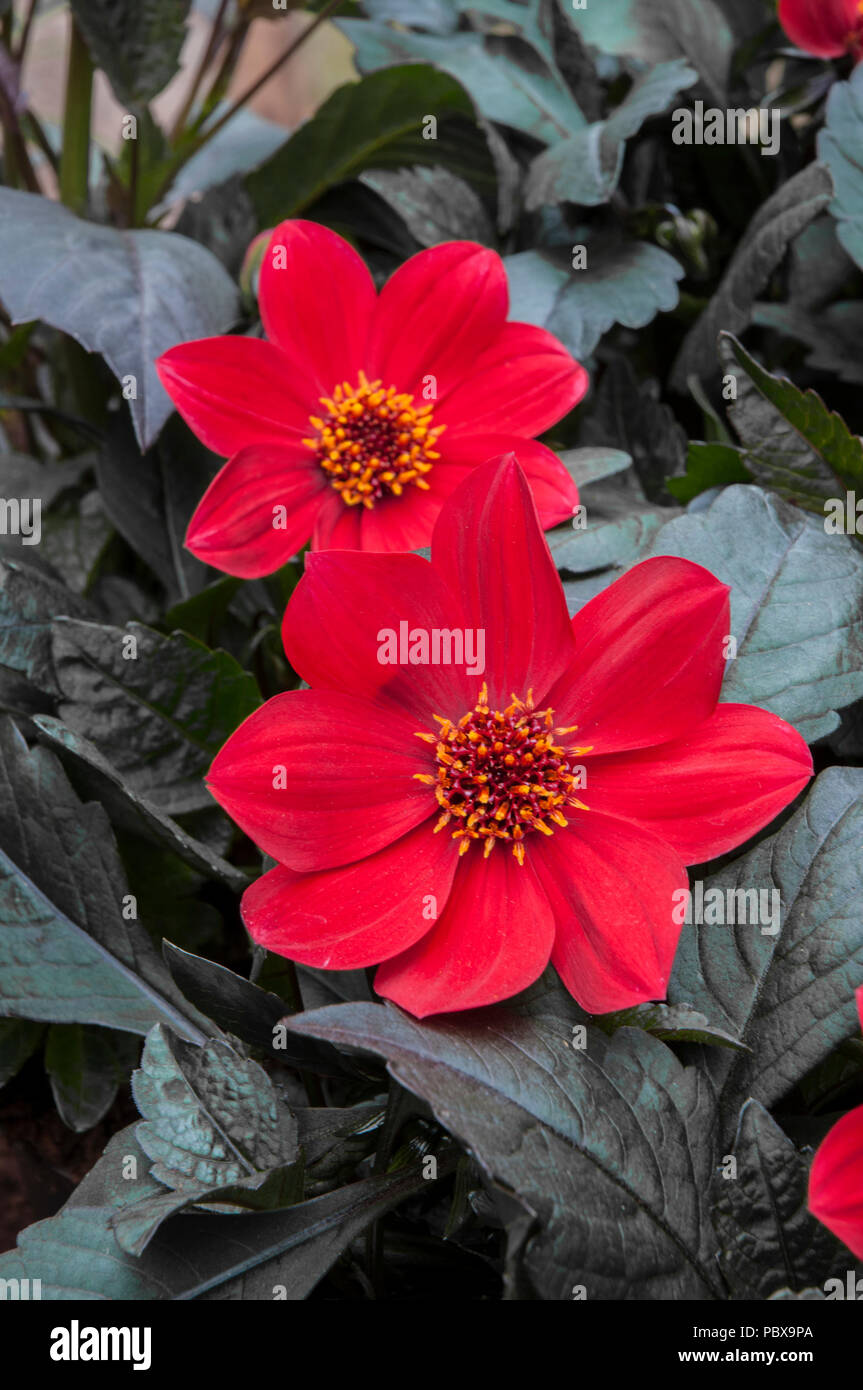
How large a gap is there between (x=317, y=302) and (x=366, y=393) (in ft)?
0.20

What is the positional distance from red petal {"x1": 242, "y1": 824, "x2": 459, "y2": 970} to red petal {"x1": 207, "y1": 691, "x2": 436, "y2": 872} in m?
0.01

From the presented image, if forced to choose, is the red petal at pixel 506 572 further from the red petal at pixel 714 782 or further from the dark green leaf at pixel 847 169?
the dark green leaf at pixel 847 169

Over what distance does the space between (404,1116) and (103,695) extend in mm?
314

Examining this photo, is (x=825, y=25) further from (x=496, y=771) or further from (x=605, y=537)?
(x=496, y=771)

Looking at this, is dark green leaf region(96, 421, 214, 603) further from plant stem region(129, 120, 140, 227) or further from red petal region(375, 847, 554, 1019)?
red petal region(375, 847, 554, 1019)

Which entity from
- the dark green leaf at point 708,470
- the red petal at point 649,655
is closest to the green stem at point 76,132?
the dark green leaf at point 708,470

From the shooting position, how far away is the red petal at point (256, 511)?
2.20ft

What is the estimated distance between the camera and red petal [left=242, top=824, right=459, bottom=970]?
52 cm

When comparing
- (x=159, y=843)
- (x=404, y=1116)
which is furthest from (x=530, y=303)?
(x=404, y=1116)

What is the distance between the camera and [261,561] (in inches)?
27.2

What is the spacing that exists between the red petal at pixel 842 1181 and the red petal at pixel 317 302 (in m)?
0.53

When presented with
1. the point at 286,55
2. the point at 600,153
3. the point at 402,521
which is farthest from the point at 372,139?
the point at 402,521

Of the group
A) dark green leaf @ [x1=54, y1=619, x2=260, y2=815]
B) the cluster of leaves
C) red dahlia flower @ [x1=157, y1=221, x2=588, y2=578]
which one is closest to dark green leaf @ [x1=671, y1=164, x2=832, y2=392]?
the cluster of leaves

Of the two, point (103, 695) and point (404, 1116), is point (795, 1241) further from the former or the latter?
point (103, 695)
